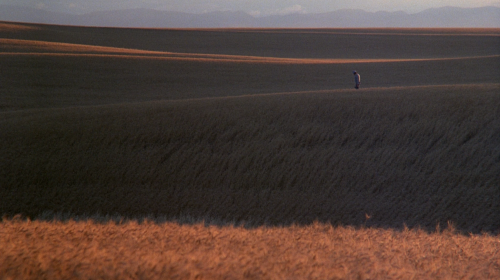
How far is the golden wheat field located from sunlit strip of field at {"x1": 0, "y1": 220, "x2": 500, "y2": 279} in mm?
21

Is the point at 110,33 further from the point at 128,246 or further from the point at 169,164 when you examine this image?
the point at 128,246

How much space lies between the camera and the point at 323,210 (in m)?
10.2

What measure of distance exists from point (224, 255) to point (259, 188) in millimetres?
7646

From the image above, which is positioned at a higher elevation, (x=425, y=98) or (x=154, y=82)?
(x=425, y=98)

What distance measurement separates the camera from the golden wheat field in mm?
3838

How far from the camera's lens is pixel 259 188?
1141 centimetres

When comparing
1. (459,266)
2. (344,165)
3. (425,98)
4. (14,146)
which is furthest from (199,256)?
(425,98)

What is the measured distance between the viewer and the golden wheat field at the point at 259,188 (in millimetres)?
3838

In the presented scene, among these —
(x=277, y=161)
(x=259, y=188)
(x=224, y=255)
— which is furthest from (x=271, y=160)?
(x=224, y=255)

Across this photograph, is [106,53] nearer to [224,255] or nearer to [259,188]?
[259,188]

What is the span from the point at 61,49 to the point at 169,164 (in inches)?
1176

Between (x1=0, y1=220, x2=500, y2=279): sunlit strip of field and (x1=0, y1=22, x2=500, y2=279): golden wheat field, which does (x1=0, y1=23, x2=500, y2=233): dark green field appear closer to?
(x1=0, y1=22, x2=500, y2=279): golden wheat field

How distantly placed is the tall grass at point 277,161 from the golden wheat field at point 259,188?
0.05 meters

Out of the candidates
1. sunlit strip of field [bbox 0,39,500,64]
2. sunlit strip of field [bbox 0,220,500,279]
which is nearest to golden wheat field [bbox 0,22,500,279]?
sunlit strip of field [bbox 0,220,500,279]
